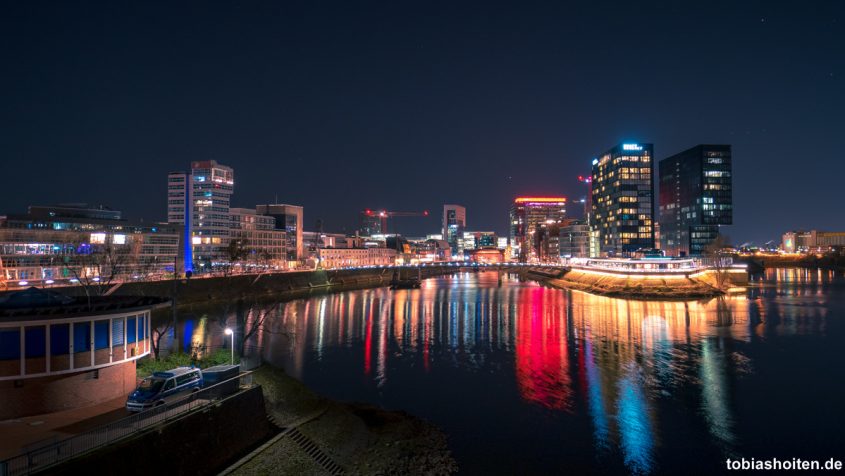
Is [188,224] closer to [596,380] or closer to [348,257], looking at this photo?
[348,257]

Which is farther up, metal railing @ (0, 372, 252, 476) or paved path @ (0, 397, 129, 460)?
metal railing @ (0, 372, 252, 476)

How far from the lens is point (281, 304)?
3061 inches

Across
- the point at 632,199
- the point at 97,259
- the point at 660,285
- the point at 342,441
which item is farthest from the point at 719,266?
the point at 97,259

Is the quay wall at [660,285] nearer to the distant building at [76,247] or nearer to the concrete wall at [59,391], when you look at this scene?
the distant building at [76,247]

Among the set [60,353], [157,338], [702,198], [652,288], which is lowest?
[652,288]

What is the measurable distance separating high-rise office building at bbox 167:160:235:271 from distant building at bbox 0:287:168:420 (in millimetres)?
105412

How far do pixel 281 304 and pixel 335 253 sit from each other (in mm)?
93139

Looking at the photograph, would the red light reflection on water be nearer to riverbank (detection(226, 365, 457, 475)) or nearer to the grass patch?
riverbank (detection(226, 365, 457, 475))

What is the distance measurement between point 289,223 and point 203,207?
42.3m

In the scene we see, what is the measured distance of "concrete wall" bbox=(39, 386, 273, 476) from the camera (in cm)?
1191

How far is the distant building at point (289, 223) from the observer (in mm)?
158500

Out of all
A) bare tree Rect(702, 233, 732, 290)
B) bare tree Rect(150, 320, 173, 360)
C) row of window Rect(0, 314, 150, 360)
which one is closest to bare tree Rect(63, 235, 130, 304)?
bare tree Rect(150, 320, 173, 360)

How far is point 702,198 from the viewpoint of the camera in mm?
166125

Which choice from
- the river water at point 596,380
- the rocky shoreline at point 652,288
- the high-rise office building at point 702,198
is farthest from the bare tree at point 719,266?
the high-rise office building at point 702,198
